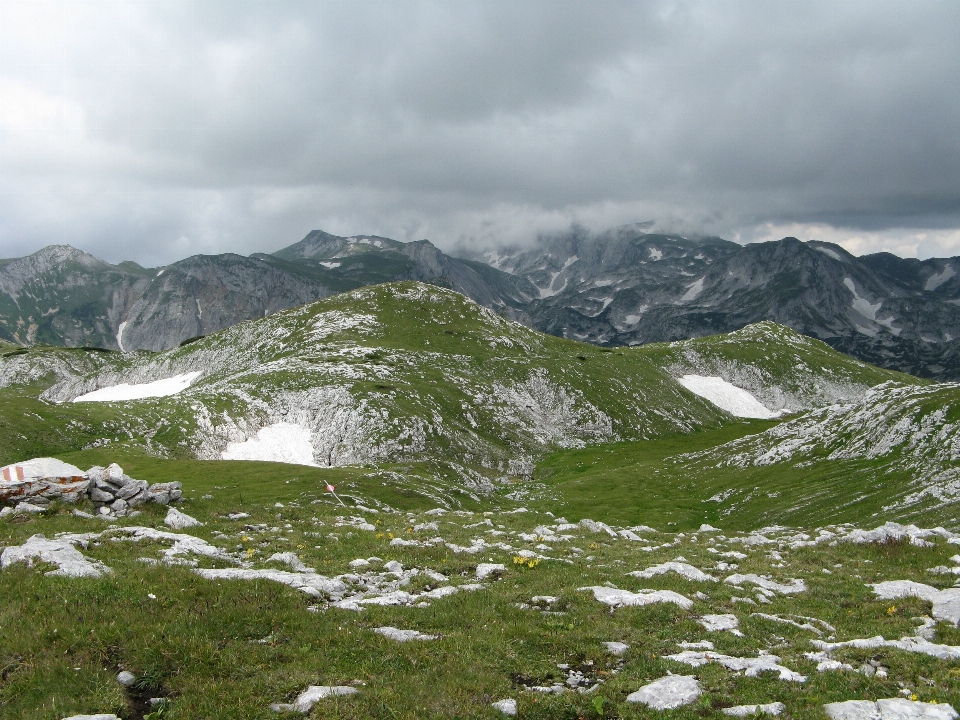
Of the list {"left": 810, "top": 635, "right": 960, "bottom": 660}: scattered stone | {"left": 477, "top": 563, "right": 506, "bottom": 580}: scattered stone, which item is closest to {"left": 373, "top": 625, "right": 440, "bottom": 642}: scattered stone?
{"left": 477, "top": 563, "right": 506, "bottom": 580}: scattered stone

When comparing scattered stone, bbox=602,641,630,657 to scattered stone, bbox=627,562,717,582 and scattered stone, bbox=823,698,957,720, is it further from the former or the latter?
scattered stone, bbox=627,562,717,582

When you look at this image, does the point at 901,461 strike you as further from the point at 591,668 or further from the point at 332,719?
the point at 332,719

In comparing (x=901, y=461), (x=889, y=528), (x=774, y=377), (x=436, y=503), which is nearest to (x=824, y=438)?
(x=901, y=461)

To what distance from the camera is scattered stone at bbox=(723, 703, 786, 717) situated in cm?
1074

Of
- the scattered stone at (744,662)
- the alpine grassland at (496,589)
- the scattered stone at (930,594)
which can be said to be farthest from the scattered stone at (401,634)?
the scattered stone at (930,594)

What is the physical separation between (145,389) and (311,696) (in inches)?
5607

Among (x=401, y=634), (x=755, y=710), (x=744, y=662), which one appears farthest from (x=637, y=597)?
(x=401, y=634)

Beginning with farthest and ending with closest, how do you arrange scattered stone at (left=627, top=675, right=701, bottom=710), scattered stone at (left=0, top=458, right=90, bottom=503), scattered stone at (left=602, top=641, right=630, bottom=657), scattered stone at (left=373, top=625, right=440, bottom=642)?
scattered stone at (left=0, top=458, right=90, bottom=503) → scattered stone at (left=373, top=625, right=440, bottom=642) → scattered stone at (left=602, top=641, right=630, bottom=657) → scattered stone at (left=627, top=675, right=701, bottom=710)

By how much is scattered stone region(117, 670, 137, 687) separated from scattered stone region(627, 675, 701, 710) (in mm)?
10074

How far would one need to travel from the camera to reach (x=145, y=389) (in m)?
132

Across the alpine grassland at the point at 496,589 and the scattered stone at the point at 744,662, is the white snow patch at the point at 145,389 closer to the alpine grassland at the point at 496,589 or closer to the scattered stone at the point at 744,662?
the alpine grassland at the point at 496,589

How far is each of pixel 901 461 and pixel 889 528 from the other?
2842 centimetres

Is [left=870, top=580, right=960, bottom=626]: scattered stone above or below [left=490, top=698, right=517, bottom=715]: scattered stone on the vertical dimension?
below

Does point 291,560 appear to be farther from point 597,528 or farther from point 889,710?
point 597,528
